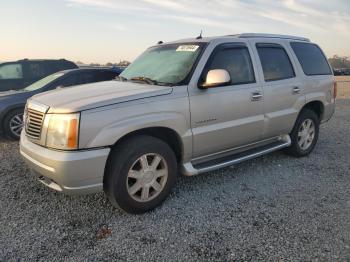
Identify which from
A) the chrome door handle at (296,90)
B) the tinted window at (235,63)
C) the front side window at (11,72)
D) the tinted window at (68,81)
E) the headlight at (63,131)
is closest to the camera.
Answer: the headlight at (63,131)

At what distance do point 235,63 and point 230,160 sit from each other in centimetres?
125

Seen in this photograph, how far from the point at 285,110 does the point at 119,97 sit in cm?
274

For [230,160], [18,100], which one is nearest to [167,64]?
[230,160]

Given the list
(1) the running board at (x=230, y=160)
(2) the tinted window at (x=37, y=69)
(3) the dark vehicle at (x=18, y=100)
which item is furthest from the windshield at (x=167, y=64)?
(2) the tinted window at (x=37, y=69)

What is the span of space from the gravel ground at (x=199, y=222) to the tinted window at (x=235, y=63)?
1.37 meters

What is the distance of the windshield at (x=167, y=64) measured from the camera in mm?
4056

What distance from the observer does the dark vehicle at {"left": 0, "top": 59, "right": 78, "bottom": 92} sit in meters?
10.1

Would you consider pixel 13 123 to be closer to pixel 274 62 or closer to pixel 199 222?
pixel 199 222

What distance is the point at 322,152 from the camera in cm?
608

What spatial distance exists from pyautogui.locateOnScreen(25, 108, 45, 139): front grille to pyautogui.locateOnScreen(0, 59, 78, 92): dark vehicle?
6.79 metres

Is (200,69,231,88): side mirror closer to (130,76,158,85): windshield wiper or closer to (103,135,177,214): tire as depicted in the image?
(130,76,158,85): windshield wiper

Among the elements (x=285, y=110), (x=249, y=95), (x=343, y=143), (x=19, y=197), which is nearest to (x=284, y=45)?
(x=285, y=110)

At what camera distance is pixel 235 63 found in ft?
14.5

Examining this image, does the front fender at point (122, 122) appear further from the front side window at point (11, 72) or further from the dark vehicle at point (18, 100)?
the front side window at point (11, 72)
